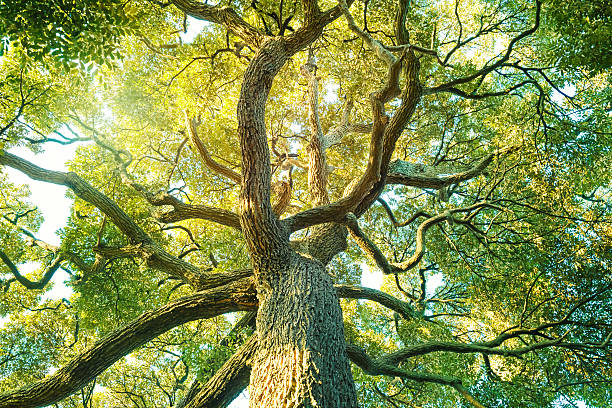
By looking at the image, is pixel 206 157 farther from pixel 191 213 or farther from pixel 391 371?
pixel 391 371

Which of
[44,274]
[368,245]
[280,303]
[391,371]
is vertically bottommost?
[391,371]

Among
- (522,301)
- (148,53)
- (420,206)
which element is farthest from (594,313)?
(148,53)

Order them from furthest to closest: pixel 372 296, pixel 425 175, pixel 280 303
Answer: pixel 425 175 → pixel 372 296 → pixel 280 303

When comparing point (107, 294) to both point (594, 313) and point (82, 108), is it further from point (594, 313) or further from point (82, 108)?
point (594, 313)

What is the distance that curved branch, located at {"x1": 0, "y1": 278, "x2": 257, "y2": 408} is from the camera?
4.02 m

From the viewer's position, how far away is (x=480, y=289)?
6688mm

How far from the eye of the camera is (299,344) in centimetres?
309

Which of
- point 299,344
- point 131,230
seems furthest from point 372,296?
point 131,230

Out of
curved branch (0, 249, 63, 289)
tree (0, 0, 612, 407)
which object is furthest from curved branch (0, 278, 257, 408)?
curved branch (0, 249, 63, 289)

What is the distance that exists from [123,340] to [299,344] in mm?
2707

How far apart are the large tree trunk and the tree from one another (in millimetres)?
21

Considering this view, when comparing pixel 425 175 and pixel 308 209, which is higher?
pixel 425 175

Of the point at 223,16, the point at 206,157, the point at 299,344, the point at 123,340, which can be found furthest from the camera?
the point at 206,157

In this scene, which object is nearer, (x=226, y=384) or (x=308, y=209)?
(x=226, y=384)
